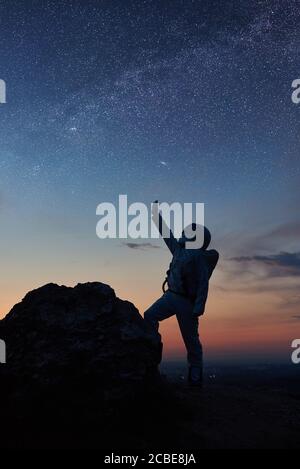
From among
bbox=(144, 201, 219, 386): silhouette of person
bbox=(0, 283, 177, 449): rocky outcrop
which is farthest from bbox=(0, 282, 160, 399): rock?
bbox=(144, 201, 219, 386): silhouette of person

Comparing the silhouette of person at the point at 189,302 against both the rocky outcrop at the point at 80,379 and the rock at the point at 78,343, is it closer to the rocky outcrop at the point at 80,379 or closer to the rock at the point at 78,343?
the rock at the point at 78,343

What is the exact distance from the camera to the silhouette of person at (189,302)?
916cm

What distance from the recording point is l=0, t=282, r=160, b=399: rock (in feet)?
23.0

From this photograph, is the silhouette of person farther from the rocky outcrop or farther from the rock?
the rocky outcrop

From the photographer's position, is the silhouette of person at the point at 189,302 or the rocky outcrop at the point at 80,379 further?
the silhouette of person at the point at 189,302

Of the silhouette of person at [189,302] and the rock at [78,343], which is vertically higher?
the silhouette of person at [189,302]

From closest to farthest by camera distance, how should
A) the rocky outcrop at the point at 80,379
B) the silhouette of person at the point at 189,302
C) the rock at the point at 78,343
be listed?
1. the rocky outcrop at the point at 80,379
2. the rock at the point at 78,343
3. the silhouette of person at the point at 189,302

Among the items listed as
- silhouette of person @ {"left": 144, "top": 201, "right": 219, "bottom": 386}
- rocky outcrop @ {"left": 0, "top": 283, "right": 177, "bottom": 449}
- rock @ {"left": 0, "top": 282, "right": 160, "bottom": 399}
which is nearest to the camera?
rocky outcrop @ {"left": 0, "top": 283, "right": 177, "bottom": 449}

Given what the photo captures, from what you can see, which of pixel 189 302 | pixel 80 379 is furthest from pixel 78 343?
pixel 189 302

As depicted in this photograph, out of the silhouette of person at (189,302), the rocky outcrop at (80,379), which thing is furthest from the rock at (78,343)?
the silhouette of person at (189,302)

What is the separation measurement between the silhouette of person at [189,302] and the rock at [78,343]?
1199 millimetres

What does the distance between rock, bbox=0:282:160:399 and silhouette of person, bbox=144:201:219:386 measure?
1.20 metres

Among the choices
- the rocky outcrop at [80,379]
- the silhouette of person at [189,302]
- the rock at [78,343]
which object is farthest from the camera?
the silhouette of person at [189,302]
